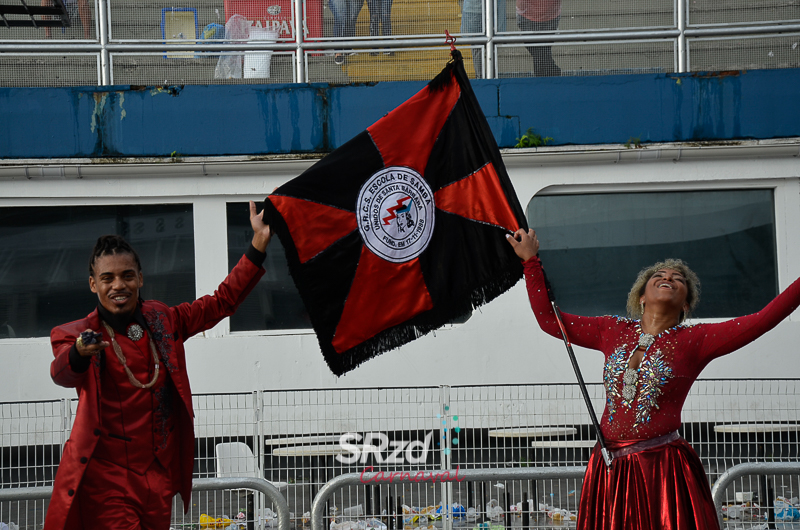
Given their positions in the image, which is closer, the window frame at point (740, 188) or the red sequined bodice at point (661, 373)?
the red sequined bodice at point (661, 373)

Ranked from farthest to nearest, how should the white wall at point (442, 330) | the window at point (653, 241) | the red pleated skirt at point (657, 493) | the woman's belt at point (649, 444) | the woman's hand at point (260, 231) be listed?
the window at point (653, 241) → the white wall at point (442, 330) → the woman's hand at point (260, 231) → the woman's belt at point (649, 444) → the red pleated skirt at point (657, 493)

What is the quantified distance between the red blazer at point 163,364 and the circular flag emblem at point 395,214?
2.77 feet

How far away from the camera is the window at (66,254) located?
31.9ft

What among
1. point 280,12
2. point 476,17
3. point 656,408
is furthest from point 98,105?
point 656,408

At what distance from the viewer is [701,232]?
32.5ft

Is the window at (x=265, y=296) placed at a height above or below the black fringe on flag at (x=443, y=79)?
below

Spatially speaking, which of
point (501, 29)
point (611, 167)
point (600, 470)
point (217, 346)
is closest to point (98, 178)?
point (217, 346)

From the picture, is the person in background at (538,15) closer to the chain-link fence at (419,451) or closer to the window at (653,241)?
the window at (653,241)

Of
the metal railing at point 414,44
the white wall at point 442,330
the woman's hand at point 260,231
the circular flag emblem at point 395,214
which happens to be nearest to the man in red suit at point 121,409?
the woman's hand at point 260,231

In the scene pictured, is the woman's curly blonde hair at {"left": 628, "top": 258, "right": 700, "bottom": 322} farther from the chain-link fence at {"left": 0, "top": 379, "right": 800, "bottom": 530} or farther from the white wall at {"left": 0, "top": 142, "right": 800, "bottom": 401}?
the white wall at {"left": 0, "top": 142, "right": 800, "bottom": 401}

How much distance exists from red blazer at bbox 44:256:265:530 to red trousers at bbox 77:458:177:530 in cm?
6

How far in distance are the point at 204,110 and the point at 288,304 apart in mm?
2572

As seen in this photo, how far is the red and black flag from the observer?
4473 mm

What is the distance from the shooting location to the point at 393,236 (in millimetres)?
4570
